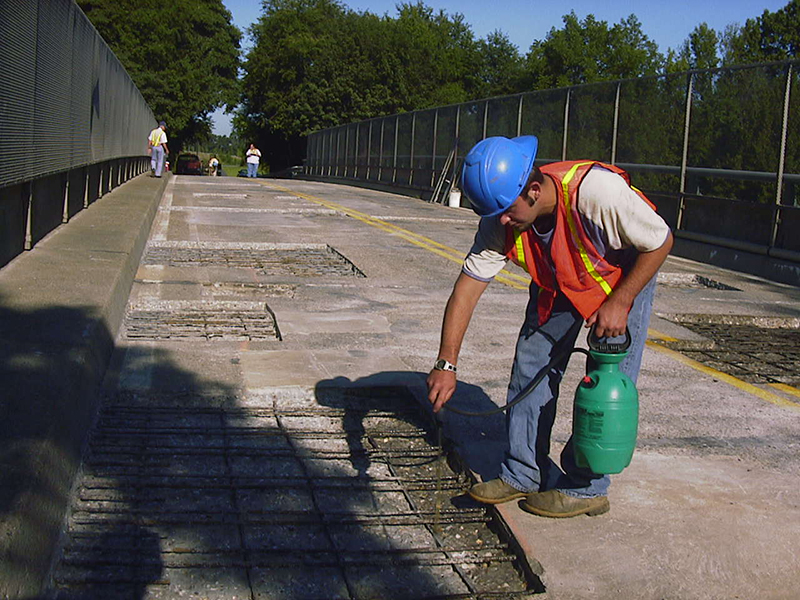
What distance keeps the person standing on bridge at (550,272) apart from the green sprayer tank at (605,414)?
4.9 inches

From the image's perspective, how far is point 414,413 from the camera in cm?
528

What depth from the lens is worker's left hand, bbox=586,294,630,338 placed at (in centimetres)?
355

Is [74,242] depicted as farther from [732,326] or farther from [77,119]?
[732,326]

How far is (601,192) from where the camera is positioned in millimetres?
3471

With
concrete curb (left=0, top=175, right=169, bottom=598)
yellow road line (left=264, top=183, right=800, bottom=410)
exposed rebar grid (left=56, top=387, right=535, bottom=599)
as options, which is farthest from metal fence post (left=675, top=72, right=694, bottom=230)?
exposed rebar grid (left=56, top=387, right=535, bottom=599)

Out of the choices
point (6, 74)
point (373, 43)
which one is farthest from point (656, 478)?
point (373, 43)

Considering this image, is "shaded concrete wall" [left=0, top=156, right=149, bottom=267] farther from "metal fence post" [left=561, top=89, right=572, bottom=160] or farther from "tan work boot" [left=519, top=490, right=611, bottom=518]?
"metal fence post" [left=561, top=89, right=572, bottom=160]

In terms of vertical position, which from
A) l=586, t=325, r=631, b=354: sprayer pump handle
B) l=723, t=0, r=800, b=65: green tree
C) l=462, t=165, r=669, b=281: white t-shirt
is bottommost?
l=586, t=325, r=631, b=354: sprayer pump handle

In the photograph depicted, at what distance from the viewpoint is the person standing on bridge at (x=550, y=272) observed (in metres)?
3.47

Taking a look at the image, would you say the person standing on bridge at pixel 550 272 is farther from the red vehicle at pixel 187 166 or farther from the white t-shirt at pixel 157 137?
the red vehicle at pixel 187 166

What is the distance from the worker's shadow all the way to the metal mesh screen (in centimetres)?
298

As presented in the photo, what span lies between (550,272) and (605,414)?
57 centimetres

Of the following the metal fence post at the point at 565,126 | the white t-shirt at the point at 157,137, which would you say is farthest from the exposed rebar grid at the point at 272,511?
the white t-shirt at the point at 157,137

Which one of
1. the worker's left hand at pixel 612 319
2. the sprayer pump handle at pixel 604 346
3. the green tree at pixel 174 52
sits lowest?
the sprayer pump handle at pixel 604 346
